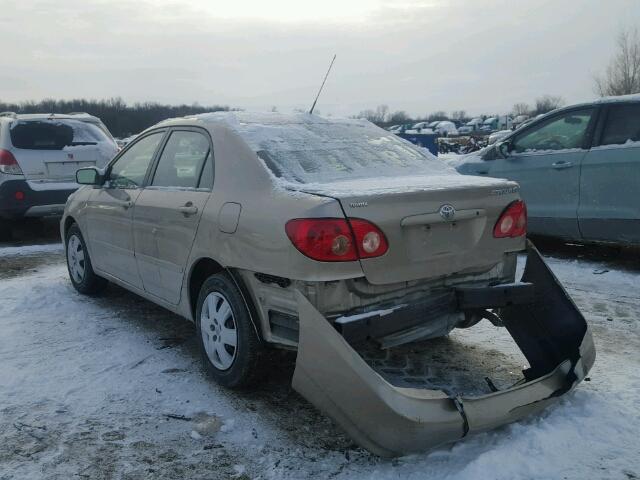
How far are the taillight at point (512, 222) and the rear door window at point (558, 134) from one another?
3.40 metres

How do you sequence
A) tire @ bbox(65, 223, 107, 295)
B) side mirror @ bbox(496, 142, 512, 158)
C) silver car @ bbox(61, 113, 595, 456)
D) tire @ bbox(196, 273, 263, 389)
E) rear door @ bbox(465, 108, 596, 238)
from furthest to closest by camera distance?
side mirror @ bbox(496, 142, 512, 158), rear door @ bbox(465, 108, 596, 238), tire @ bbox(65, 223, 107, 295), tire @ bbox(196, 273, 263, 389), silver car @ bbox(61, 113, 595, 456)

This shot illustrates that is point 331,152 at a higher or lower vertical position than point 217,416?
higher

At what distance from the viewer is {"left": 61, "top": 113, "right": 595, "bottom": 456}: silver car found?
8.99ft

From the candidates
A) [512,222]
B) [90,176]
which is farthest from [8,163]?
[512,222]

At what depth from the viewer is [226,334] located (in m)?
3.48

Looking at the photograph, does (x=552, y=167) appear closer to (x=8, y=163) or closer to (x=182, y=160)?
(x=182, y=160)

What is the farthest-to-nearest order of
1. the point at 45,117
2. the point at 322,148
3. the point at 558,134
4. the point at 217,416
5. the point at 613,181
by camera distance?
the point at 45,117
the point at 558,134
the point at 613,181
the point at 322,148
the point at 217,416

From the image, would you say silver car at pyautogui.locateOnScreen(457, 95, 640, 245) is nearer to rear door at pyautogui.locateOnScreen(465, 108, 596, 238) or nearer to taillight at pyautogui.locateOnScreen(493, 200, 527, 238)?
rear door at pyautogui.locateOnScreen(465, 108, 596, 238)

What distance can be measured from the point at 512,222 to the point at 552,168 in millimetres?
3511

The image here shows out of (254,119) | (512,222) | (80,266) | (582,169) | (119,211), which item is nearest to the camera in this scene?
(512,222)

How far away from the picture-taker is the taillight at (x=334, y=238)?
2852 millimetres

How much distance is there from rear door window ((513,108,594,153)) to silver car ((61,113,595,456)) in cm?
Answer: 301

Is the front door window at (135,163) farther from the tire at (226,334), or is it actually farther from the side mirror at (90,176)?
the tire at (226,334)

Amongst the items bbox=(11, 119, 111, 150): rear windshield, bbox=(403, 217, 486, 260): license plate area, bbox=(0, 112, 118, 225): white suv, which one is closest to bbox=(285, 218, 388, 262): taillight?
bbox=(403, 217, 486, 260): license plate area
